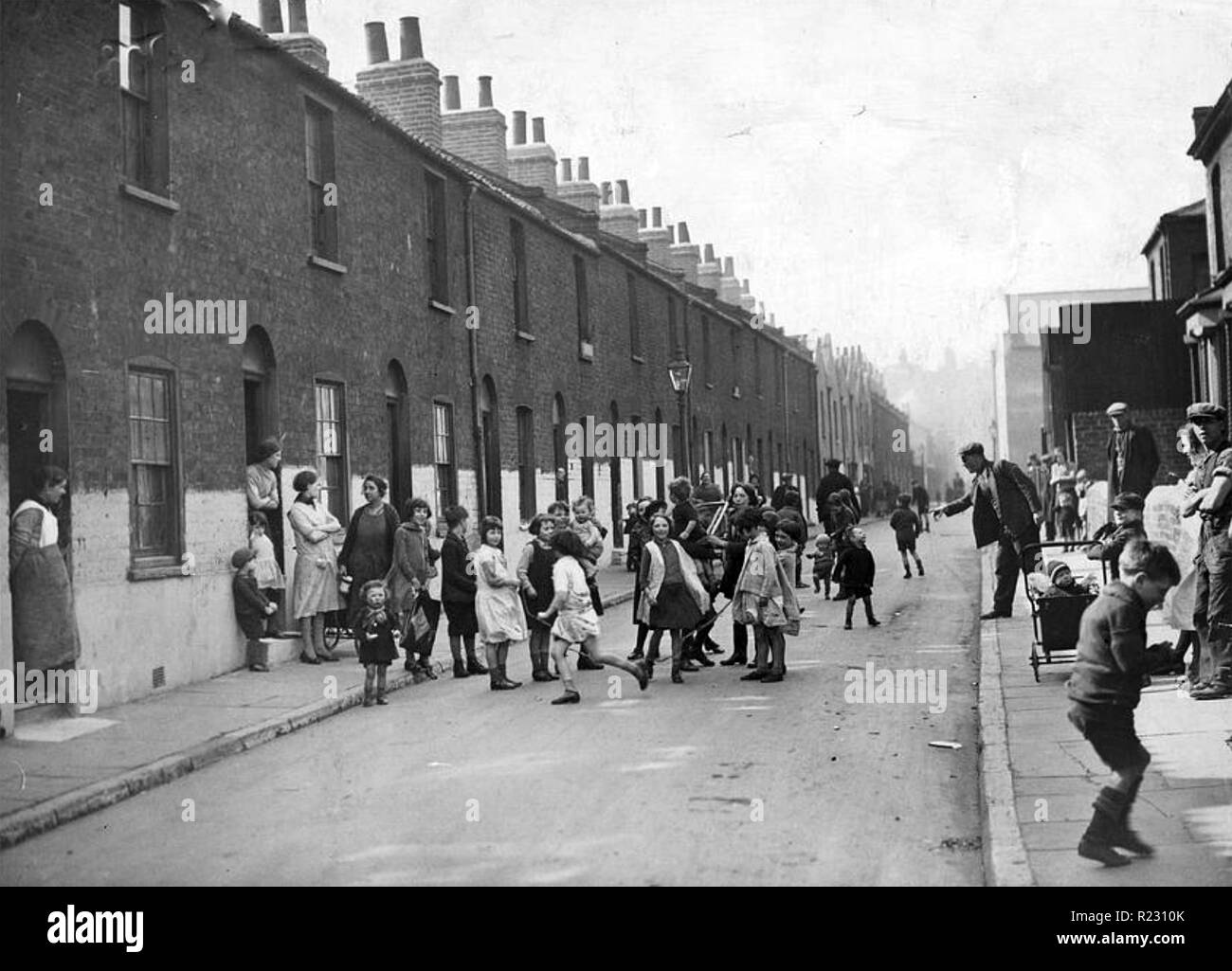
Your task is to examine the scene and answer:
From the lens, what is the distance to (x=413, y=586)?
12.8 m

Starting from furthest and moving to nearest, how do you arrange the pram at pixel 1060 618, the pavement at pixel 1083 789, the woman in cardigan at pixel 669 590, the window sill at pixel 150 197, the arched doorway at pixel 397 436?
the arched doorway at pixel 397 436, the woman in cardigan at pixel 669 590, the window sill at pixel 150 197, the pram at pixel 1060 618, the pavement at pixel 1083 789

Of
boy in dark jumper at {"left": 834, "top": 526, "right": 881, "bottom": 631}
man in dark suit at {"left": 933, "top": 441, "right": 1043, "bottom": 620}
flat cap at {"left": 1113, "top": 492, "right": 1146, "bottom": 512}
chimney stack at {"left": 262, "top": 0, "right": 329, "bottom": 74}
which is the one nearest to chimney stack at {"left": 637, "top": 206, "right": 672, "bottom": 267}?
chimney stack at {"left": 262, "top": 0, "right": 329, "bottom": 74}

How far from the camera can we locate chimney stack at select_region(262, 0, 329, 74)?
53.6 feet

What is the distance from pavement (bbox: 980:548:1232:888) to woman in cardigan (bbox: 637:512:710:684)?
2.68 metres

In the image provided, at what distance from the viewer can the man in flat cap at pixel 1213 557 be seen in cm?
818

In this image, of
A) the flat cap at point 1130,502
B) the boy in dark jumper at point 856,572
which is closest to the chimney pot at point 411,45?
the boy in dark jumper at point 856,572

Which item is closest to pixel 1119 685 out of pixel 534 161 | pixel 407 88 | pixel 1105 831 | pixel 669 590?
pixel 1105 831

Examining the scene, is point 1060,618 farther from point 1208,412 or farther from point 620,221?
point 620,221

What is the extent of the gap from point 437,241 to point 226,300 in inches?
261

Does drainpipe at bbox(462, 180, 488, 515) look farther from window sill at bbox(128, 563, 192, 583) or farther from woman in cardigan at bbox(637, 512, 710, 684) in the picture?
woman in cardigan at bbox(637, 512, 710, 684)

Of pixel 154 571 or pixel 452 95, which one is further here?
pixel 452 95

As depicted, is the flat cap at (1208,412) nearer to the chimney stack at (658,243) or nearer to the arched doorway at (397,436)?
the arched doorway at (397,436)

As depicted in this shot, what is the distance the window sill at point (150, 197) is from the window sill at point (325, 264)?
2.89m
